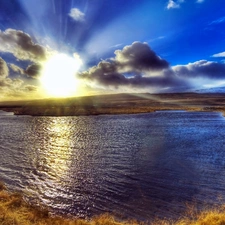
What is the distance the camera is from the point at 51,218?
36.7ft

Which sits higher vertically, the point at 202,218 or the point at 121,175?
the point at 202,218

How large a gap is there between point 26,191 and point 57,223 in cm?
560

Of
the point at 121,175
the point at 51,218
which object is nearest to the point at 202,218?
the point at 121,175

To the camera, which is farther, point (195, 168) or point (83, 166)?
point (83, 166)

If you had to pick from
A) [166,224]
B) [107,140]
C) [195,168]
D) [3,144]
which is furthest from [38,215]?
[3,144]

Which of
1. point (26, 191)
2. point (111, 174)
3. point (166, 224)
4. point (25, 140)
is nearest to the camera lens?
point (166, 224)

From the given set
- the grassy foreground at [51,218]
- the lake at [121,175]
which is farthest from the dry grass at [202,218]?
the lake at [121,175]

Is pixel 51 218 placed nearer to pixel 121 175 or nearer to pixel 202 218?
pixel 121 175

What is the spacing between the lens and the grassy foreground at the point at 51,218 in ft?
31.1

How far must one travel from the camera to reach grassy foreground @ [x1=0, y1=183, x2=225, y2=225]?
31.1 ft

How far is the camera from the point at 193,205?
1222 centimetres

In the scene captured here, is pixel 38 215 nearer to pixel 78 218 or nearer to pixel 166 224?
pixel 78 218

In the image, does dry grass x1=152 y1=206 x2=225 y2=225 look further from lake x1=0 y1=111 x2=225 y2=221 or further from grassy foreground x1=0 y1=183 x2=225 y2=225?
lake x1=0 y1=111 x2=225 y2=221

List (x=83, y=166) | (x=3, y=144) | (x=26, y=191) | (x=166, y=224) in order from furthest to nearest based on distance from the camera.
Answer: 1. (x=3, y=144)
2. (x=83, y=166)
3. (x=26, y=191)
4. (x=166, y=224)
